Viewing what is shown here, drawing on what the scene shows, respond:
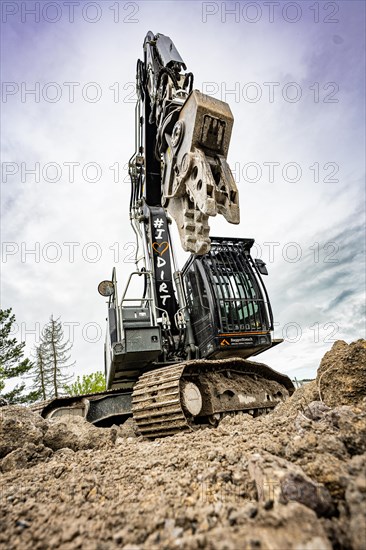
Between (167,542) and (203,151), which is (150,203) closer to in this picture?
(203,151)

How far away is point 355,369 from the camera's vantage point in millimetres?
2754

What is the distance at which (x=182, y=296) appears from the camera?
6117 millimetres

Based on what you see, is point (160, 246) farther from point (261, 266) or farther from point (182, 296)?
point (261, 266)

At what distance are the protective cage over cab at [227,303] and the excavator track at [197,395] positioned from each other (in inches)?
16.2

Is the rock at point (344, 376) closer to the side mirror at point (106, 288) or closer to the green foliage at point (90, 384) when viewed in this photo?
the side mirror at point (106, 288)

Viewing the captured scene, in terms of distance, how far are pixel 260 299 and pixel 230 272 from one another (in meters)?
0.67

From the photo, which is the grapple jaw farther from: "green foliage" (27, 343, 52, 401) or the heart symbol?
"green foliage" (27, 343, 52, 401)

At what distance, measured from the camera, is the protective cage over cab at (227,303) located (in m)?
5.59

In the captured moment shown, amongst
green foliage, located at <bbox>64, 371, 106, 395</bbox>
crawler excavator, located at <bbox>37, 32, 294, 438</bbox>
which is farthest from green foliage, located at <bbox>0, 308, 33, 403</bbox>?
crawler excavator, located at <bbox>37, 32, 294, 438</bbox>

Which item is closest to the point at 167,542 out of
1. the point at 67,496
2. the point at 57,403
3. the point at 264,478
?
the point at 264,478

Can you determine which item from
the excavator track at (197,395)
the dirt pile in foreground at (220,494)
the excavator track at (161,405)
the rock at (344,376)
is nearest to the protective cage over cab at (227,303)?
the excavator track at (197,395)

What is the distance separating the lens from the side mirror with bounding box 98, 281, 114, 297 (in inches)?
229

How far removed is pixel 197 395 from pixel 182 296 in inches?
→ 77.9

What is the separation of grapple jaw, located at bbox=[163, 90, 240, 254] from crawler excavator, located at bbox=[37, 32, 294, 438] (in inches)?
0.4
